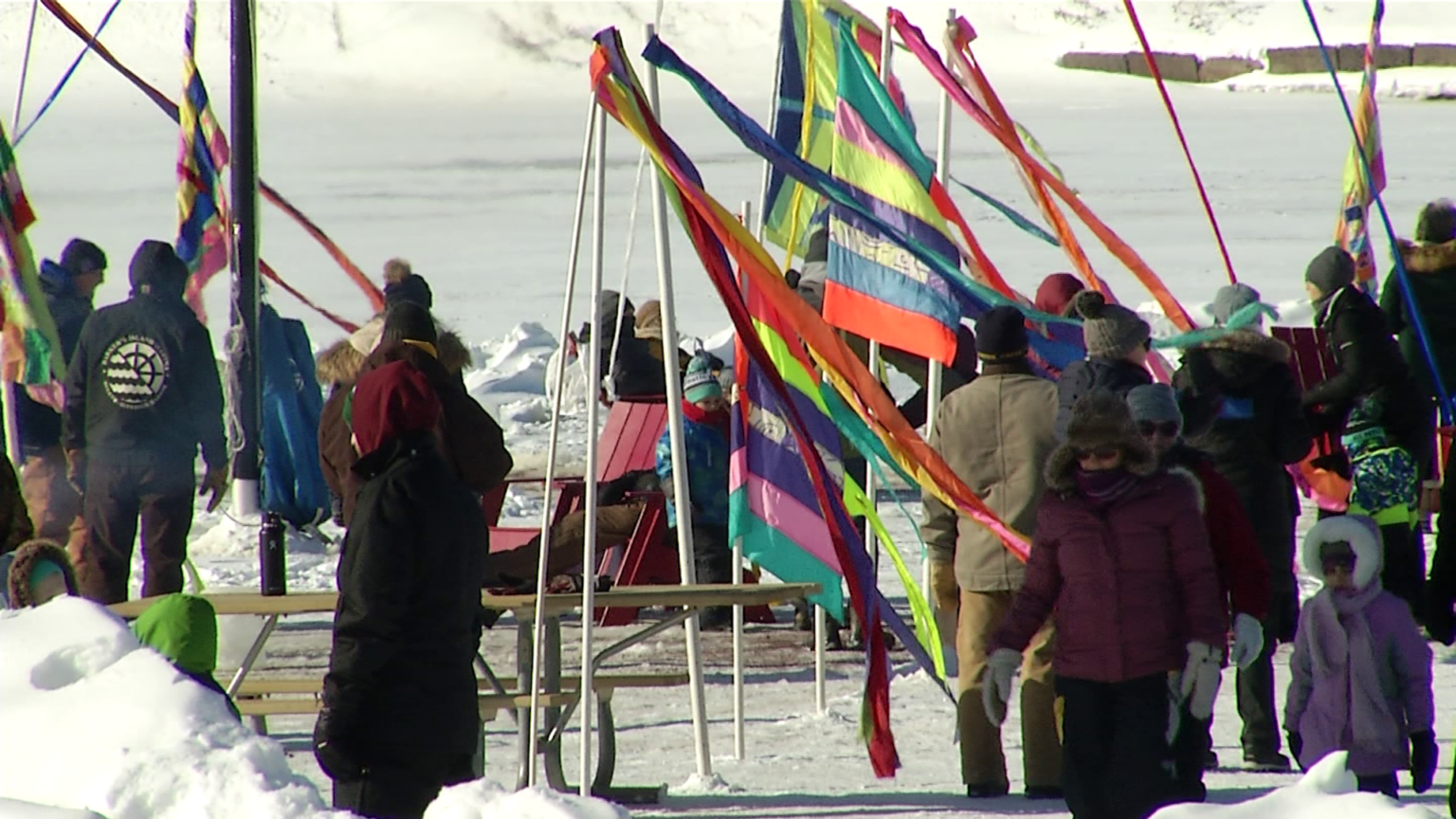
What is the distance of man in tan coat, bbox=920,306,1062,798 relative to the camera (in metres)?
6.32

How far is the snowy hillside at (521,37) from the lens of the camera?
70.9 m

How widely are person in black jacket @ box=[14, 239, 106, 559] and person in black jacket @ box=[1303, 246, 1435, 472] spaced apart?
4265mm

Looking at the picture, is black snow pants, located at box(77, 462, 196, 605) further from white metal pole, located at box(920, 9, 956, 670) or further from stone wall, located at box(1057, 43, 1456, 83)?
stone wall, located at box(1057, 43, 1456, 83)

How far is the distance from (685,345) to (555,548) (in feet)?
24.4

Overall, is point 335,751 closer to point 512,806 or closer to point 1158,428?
point 512,806

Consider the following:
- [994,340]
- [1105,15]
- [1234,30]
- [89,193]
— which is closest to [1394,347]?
[994,340]

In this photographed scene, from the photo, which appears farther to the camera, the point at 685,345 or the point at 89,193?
the point at 89,193

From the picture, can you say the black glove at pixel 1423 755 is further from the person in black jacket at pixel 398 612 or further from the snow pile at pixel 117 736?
the snow pile at pixel 117 736

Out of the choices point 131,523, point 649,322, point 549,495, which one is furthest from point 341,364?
point 649,322

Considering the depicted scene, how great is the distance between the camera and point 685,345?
15797 millimetres

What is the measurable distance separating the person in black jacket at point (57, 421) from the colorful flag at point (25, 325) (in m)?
0.10

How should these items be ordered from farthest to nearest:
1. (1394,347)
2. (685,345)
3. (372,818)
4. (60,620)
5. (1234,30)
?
(1234,30) < (685,345) < (1394,347) < (372,818) < (60,620)

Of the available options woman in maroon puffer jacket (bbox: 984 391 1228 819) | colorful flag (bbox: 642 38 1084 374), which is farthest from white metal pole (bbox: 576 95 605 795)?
woman in maroon puffer jacket (bbox: 984 391 1228 819)

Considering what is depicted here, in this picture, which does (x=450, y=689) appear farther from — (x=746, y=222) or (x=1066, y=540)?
(x=746, y=222)
